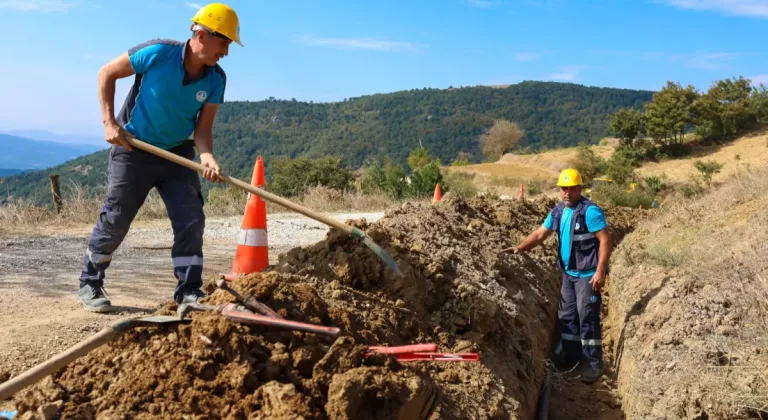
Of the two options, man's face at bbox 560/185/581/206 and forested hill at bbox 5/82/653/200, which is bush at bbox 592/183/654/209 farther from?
forested hill at bbox 5/82/653/200

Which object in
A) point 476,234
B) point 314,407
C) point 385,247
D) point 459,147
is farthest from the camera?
point 459,147

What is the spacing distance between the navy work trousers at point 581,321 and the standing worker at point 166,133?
3.36m

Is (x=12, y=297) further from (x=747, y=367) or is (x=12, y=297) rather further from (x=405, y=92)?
(x=405, y=92)

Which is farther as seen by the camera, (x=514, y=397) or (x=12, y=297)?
Result: (x=12, y=297)

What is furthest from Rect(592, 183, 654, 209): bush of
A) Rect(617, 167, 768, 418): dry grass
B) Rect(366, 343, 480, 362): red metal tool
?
Rect(366, 343, 480, 362): red metal tool

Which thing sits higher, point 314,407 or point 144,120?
point 144,120

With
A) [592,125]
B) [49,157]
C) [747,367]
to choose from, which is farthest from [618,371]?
[49,157]

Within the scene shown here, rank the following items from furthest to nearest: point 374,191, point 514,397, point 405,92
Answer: point 405,92 → point 374,191 → point 514,397

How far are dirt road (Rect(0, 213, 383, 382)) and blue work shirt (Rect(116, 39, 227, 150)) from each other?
1322 mm

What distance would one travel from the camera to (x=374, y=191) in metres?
19.7

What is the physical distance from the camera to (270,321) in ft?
9.45

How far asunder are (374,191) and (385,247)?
49.5 ft

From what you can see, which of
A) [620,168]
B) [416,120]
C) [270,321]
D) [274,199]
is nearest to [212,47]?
[274,199]

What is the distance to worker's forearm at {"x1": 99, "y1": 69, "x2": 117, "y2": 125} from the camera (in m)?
4.31
